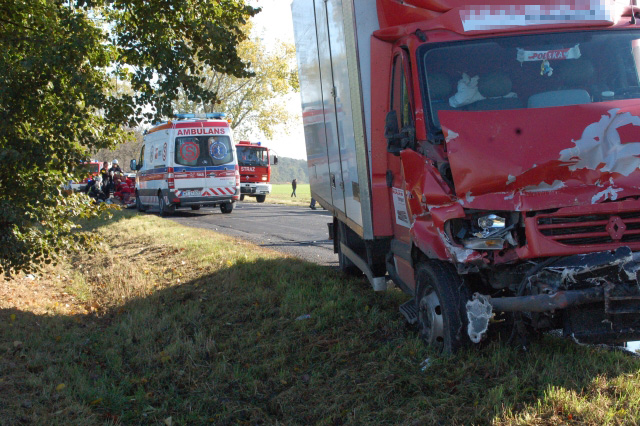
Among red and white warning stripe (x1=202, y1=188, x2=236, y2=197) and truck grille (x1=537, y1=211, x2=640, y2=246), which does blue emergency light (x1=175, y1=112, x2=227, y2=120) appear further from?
truck grille (x1=537, y1=211, x2=640, y2=246)

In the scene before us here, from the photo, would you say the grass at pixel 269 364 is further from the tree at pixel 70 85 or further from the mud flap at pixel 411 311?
the tree at pixel 70 85

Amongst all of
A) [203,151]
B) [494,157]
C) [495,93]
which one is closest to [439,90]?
[495,93]

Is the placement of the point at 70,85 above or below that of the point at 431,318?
above

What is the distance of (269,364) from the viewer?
568cm

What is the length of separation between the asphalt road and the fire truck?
320 inches

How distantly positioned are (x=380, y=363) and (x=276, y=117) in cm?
4251

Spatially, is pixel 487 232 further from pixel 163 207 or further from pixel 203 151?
pixel 163 207

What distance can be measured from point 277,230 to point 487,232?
12134 millimetres

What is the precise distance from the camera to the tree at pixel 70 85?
7609 millimetres

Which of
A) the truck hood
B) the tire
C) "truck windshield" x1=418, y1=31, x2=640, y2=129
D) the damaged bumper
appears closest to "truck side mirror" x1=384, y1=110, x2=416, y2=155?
"truck windshield" x1=418, y1=31, x2=640, y2=129

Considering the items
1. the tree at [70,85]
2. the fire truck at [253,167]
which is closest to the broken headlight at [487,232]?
the tree at [70,85]

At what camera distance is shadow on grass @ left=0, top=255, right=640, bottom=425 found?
429 centimetres

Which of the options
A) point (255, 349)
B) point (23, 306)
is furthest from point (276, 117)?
point (255, 349)

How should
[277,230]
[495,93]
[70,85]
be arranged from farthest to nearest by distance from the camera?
[277,230] → [70,85] → [495,93]
